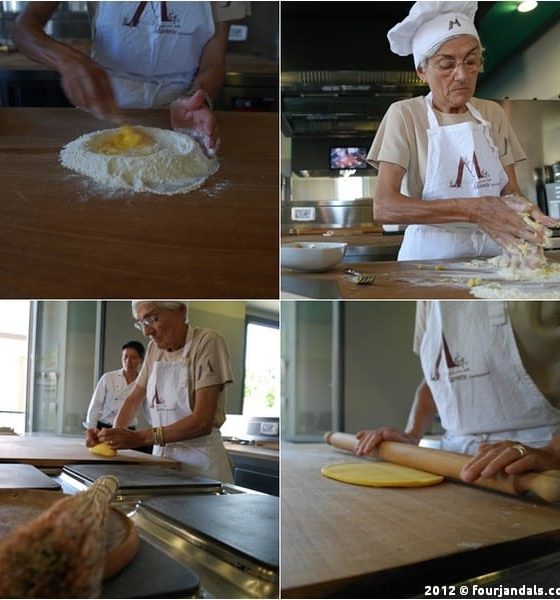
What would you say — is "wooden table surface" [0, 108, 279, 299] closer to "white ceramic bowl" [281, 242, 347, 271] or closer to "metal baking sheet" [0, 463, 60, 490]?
"white ceramic bowl" [281, 242, 347, 271]

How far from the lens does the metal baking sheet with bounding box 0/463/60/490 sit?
674mm

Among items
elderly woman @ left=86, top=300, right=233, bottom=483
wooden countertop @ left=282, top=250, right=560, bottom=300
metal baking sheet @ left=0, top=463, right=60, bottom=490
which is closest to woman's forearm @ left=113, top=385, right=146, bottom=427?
elderly woman @ left=86, top=300, right=233, bottom=483

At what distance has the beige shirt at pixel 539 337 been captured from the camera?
793mm

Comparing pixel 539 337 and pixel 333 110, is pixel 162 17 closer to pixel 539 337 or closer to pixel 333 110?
pixel 333 110

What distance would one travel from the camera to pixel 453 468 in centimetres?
75

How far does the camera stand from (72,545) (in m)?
0.46

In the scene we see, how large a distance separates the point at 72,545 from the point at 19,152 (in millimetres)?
580

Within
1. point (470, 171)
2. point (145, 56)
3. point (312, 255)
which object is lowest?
point (312, 255)

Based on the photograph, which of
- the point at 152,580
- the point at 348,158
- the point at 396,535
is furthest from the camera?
the point at 348,158

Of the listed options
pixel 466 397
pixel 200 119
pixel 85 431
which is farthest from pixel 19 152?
pixel 466 397

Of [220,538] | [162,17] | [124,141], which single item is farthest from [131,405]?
[162,17]

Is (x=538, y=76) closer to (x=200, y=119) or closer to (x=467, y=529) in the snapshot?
(x=200, y=119)

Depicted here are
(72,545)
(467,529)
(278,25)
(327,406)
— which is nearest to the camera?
(72,545)

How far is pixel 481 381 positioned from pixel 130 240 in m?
0.52
